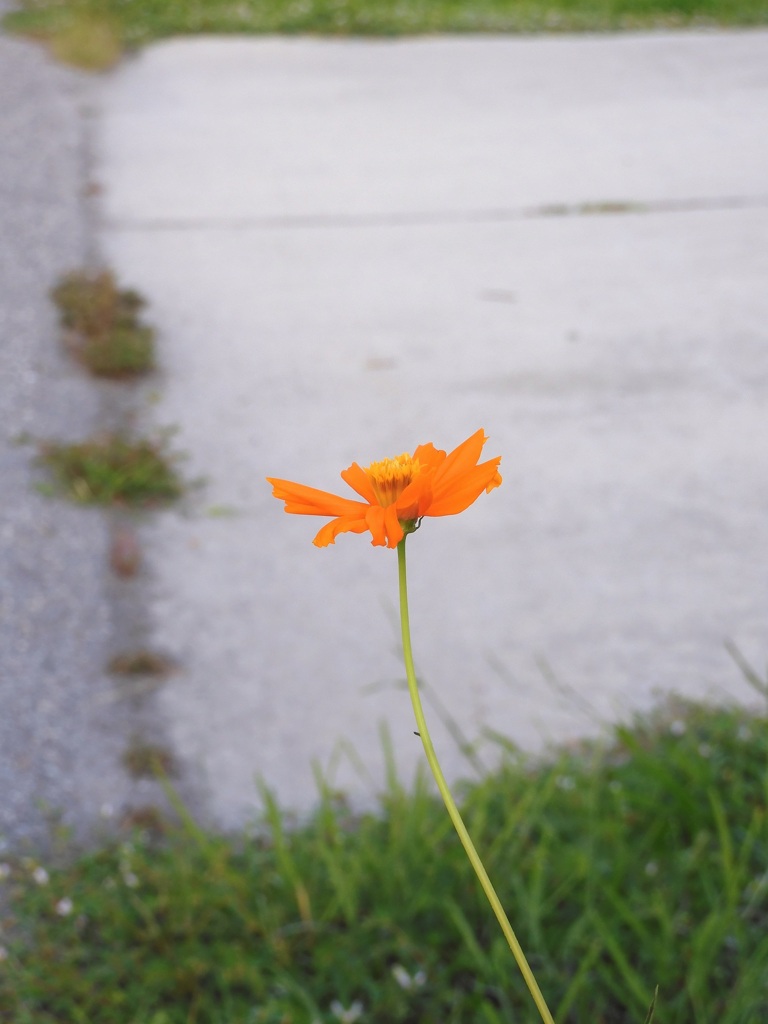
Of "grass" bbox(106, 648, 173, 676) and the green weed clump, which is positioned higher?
the green weed clump

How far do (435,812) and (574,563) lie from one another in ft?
3.03

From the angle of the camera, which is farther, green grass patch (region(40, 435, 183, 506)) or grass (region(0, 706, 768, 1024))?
green grass patch (region(40, 435, 183, 506))

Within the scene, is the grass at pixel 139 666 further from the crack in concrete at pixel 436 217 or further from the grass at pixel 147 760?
the crack in concrete at pixel 436 217

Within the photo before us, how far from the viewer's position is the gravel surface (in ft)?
7.20

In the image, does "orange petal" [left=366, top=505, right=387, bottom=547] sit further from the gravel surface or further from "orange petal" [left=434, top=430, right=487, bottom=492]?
the gravel surface

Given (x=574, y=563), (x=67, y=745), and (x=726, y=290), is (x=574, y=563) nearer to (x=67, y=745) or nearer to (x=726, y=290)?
(x=67, y=745)

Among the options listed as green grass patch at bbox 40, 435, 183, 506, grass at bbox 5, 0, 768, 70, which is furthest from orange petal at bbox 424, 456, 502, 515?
grass at bbox 5, 0, 768, 70

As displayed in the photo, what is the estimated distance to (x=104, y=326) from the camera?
356cm

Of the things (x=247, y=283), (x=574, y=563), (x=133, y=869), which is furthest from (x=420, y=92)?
(x=133, y=869)

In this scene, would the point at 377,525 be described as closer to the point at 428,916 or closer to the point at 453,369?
the point at 428,916

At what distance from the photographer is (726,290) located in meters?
3.87

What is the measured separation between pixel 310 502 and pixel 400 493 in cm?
5

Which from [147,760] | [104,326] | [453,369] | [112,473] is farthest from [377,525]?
[104,326]

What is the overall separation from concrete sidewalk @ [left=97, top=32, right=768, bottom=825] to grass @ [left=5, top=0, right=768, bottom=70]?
0.46 meters
